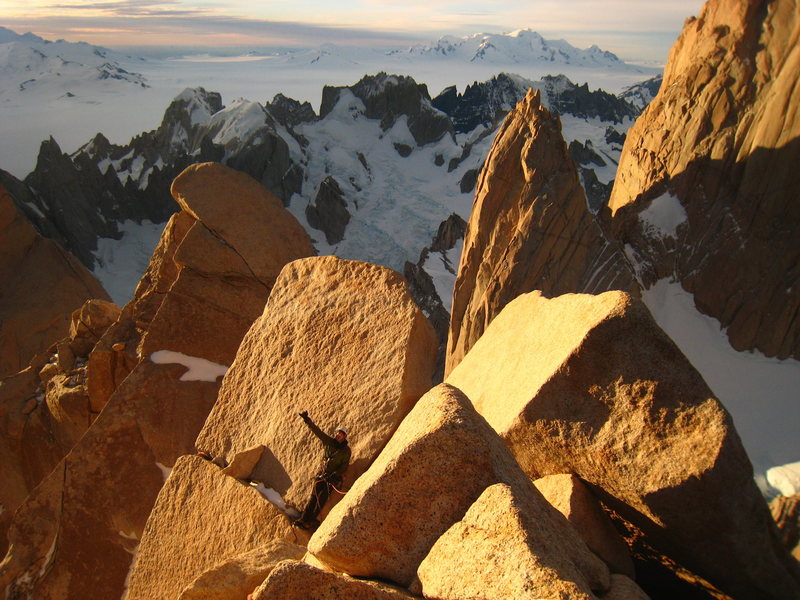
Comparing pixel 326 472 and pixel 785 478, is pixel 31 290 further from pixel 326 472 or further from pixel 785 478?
pixel 785 478

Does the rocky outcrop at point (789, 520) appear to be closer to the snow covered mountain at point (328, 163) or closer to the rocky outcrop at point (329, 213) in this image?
the snow covered mountain at point (328, 163)

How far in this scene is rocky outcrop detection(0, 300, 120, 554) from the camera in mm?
13148

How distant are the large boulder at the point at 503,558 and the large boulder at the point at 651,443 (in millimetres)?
901

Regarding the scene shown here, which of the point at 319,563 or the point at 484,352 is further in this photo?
the point at 484,352

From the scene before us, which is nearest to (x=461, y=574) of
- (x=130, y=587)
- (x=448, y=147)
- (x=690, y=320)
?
(x=130, y=587)

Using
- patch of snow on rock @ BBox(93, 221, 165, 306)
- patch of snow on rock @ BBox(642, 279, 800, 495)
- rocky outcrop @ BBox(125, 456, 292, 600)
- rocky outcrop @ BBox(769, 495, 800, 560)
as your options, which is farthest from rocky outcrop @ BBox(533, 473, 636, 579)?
patch of snow on rock @ BBox(93, 221, 165, 306)

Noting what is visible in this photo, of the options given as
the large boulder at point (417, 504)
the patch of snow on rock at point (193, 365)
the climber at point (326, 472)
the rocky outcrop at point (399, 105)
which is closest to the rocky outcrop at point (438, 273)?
the patch of snow on rock at point (193, 365)

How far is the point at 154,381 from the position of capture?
1085cm

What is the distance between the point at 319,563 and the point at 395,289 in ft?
12.4

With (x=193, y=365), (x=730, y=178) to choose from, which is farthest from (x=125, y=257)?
(x=193, y=365)

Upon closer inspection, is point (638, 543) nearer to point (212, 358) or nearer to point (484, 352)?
point (484, 352)

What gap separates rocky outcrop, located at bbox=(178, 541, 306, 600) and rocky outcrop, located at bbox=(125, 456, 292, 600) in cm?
152

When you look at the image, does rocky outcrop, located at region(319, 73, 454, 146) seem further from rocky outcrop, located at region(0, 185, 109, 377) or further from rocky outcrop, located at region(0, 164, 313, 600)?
rocky outcrop, located at region(0, 164, 313, 600)

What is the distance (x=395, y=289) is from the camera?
25.0 feet
